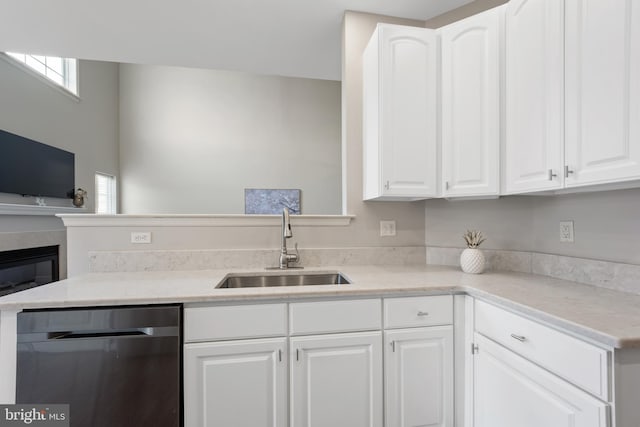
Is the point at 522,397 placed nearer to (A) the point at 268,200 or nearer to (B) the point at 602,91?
(B) the point at 602,91

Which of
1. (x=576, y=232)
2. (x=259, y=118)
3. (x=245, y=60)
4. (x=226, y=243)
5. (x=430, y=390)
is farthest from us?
(x=259, y=118)

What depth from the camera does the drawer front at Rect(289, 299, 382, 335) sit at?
127 cm

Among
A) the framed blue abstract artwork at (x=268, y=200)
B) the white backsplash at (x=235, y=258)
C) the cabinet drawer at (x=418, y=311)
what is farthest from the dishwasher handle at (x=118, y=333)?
the framed blue abstract artwork at (x=268, y=200)

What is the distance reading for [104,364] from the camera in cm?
112

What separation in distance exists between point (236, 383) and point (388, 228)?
1.34m

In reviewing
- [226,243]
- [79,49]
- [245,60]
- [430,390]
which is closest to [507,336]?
[430,390]

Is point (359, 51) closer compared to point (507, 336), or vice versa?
point (507, 336)

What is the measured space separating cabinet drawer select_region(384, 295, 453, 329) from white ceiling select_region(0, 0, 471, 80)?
6.43 ft

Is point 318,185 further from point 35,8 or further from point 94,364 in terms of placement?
point 94,364

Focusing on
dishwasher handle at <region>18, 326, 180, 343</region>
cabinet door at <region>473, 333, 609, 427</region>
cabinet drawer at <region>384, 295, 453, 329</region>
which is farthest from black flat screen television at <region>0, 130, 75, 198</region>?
cabinet door at <region>473, 333, 609, 427</region>

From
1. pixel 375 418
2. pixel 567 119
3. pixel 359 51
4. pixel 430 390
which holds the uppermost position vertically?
pixel 359 51

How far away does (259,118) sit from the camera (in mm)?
5199

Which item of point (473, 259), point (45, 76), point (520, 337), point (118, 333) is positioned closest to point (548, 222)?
point (473, 259)

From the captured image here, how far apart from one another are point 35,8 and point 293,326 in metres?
2.87
